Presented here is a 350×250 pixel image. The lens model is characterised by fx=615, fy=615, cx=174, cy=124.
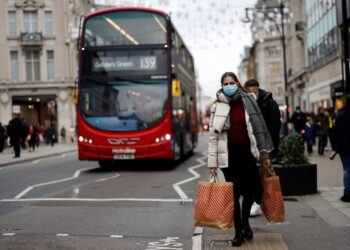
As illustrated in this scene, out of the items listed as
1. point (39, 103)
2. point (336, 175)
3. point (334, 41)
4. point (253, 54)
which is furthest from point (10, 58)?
point (253, 54)

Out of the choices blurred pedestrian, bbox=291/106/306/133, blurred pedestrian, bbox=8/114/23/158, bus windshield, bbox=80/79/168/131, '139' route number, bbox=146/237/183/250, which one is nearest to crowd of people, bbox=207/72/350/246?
'139' route number, bbox=146/237/183/250

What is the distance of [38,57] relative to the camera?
182 feet

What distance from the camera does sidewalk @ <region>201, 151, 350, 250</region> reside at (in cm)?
656

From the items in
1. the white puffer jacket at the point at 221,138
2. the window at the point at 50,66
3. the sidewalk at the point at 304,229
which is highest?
the window at the point at 50,66

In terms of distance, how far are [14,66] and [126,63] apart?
131ft

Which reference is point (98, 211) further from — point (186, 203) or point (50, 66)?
point (50, 66)

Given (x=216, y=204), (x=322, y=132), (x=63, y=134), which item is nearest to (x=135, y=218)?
(x=216, y=204)

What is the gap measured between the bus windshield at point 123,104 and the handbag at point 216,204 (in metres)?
10.8

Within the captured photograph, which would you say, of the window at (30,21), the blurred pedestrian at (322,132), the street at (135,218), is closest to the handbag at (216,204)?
the street at (135,218)

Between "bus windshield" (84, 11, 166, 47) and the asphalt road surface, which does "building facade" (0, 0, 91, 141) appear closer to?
"bus windshield" (84, 11, 166, 47)

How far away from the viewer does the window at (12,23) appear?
5494cm

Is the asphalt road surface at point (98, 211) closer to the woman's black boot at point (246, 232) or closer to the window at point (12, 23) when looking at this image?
the woman's black boot at point (246, 232)

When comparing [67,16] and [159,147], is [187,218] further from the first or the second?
[67,16]

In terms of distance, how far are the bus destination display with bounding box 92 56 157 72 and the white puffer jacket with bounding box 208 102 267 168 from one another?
10.8m
